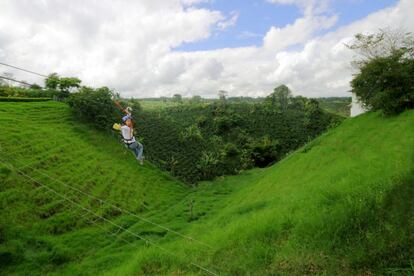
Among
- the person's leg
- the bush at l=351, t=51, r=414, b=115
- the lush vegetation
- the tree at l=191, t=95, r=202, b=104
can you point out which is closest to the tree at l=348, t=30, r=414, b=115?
the bush at l=351, t=51, r=414, b=115

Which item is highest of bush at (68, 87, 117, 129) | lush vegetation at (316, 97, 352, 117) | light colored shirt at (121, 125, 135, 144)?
lush vegetation at (316, 97, 352, 117)

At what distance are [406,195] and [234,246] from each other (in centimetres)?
602

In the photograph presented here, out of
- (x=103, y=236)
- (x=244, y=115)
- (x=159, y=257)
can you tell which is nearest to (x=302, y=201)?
(x=159, y=257)

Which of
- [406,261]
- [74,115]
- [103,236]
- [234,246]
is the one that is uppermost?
[74,115]

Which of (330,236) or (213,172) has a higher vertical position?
(330,236)

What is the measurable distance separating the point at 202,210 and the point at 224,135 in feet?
92.2

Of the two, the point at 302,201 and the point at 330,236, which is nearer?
the point at 330,236

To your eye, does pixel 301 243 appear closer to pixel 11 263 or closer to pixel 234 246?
pixel 234 246

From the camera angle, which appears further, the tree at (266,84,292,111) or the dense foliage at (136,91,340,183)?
the tree at (266,84,292,111)

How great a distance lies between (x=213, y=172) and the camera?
3916 cm

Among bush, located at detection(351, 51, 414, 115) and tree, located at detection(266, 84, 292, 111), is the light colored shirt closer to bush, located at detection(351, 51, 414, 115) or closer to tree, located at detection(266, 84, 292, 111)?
bush, located at detection(351, 51, 414, 115)

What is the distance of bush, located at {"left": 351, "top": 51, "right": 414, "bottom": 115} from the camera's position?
19641 millimetres

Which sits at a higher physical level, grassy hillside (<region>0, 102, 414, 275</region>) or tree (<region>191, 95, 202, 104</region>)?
tree (<region>191, 95, 202, 104</region>)

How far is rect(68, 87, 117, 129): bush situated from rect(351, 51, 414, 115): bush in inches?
733
